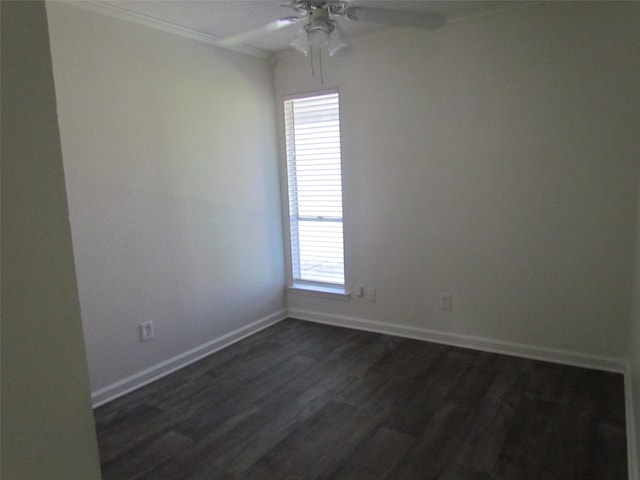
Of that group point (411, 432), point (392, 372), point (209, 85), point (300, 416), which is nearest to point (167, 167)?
point (209, 85)

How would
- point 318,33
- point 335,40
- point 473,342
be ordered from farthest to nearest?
→ point 473,342 < point 335,40 < point 318,33

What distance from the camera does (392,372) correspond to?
3096mm

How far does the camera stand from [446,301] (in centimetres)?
351

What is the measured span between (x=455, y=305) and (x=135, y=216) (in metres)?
2.45

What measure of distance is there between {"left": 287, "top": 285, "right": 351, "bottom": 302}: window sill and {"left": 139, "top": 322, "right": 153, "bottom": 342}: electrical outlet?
59.7 inches

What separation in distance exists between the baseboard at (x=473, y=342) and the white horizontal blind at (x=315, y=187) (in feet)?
1.14

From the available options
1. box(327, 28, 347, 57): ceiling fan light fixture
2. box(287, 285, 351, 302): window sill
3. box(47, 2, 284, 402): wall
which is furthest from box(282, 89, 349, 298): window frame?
box(327, 28, 347, 57): ceiling fan light fixture

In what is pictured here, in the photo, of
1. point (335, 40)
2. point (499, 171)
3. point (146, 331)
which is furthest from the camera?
point (499, 171)

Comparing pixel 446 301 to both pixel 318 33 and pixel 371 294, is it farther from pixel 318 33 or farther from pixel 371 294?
pixel 318 33

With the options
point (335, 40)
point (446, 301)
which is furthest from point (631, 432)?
point (335, 40)

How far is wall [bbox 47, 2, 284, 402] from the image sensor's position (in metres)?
2.66

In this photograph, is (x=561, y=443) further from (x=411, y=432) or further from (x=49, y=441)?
(x=49, y=441)

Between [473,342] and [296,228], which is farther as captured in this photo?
[296,228]

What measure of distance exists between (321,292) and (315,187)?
0.97 metres
